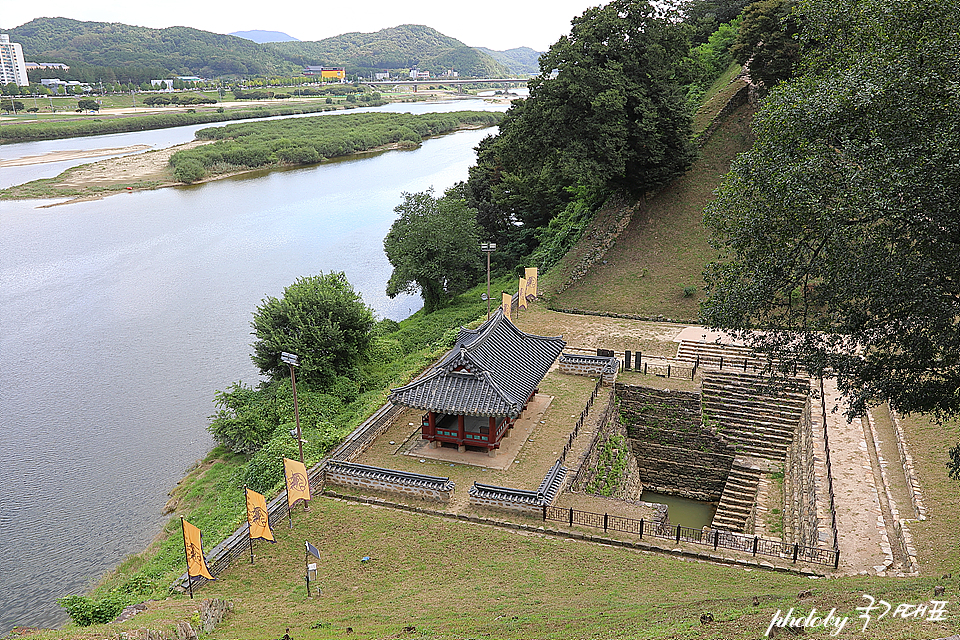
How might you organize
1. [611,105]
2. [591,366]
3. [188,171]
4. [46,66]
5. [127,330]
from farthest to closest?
[46,66] < [188,171] < [127,330] < [611,105] < [591,366]

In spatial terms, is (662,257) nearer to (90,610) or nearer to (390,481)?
(390,481)

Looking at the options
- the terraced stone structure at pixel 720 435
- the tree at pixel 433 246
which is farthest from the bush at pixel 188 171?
the terraced stone structure at pixel 720 435

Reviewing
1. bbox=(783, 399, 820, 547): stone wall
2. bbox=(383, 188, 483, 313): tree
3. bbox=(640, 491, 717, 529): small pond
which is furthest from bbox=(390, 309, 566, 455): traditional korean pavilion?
bbox=(383, 188, 483, 313): tree

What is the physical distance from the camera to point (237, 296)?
151 feet

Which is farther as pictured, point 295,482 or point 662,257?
point 662,257

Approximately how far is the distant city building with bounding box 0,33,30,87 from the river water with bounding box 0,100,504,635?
322 feet

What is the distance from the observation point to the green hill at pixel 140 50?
174 m

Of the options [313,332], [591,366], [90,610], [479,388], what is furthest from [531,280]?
[90,610]

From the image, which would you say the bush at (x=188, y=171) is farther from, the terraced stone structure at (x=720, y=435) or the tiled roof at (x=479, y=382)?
the terraced stone structure at (x=720, y=435)

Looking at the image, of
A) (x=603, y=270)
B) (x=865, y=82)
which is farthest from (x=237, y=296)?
(x=865, y=82)

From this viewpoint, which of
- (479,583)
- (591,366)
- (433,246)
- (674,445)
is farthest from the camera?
(433,246)

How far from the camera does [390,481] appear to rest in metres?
19.3

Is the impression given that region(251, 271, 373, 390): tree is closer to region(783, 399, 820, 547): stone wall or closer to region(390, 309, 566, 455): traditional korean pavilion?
region(390, 309, 566, 455): traditional korean pavilion

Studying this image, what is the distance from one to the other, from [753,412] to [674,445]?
287cm
